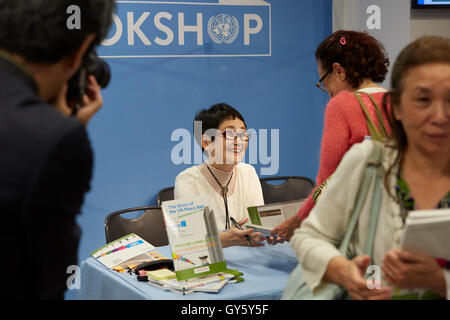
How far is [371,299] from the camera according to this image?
146 centimetres

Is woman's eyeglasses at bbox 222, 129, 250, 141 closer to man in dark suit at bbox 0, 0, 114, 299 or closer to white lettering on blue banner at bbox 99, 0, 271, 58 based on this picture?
white lettering on blue banner at bbox 99, 0, 271, 58

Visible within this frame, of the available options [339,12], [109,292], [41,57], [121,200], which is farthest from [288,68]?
[41,57]

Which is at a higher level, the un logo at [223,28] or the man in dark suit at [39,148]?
the un logo at [223,28]

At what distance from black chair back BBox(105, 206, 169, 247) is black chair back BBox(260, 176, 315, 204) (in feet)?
4.05

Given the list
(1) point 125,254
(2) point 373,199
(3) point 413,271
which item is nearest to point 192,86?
(1) point 125,254

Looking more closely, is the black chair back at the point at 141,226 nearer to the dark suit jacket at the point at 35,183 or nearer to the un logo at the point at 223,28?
the un logo at the point at 223,28

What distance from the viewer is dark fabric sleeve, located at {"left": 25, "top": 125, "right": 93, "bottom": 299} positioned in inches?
44.1

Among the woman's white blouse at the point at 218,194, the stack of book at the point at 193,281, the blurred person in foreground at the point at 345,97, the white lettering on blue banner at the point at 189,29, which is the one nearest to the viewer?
the stack of book at the point at 193,281

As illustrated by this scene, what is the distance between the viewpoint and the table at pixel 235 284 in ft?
7.47

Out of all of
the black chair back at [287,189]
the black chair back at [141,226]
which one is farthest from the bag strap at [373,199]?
the black chair back at [287,189]

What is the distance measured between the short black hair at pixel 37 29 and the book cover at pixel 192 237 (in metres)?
1.22

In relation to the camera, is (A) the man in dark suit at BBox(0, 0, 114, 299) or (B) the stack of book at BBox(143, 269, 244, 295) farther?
(B) the stack of book at BBox(143, 269, 244, 295)

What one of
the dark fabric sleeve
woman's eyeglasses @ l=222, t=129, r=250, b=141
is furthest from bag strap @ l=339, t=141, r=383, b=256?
woman's eyeglasses @ l=222, t=129, r=250, b=141

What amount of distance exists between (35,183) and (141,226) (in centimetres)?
263
